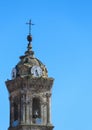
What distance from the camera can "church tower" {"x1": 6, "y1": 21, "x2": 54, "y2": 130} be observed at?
72.9 meters

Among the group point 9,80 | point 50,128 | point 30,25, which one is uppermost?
point 30,25

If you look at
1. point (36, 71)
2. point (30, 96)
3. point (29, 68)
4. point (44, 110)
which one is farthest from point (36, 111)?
point (29, 68)

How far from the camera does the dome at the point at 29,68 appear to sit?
74.8m

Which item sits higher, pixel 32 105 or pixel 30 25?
pixel 30 25

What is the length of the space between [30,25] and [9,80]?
5489mm

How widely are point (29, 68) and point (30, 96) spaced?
269 centimetres

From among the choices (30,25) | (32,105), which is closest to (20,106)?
(32,105)

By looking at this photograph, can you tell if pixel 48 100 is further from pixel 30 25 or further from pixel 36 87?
pixel 30 25

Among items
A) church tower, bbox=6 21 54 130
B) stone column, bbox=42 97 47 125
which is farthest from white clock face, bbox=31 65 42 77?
stone column, bbox=42 97 47 125

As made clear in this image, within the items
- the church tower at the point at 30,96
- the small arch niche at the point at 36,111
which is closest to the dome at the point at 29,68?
the church tower at the point at 30,96

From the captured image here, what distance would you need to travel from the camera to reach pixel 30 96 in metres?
73.8

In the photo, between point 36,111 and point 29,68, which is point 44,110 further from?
point 29,68

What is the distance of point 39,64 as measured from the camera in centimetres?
7562

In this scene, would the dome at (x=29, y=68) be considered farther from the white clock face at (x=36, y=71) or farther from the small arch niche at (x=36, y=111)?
the small arch niche at (x=36, y=111)
